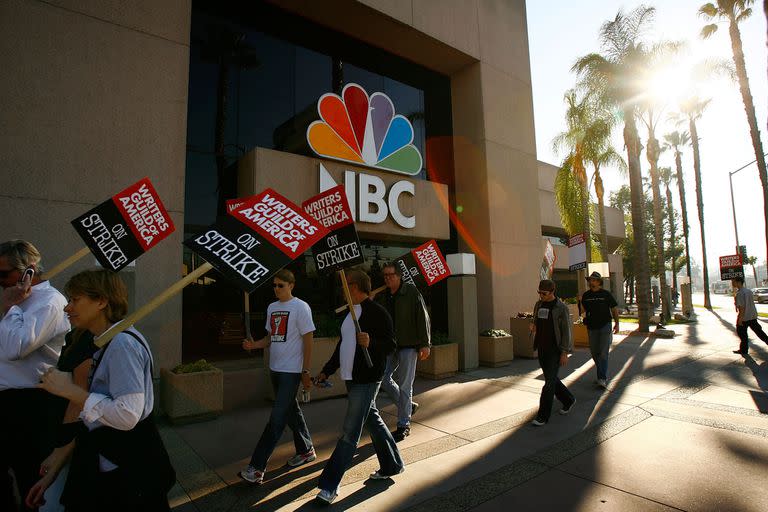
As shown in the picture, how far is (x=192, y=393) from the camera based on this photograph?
5801mm

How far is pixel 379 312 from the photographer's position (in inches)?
153

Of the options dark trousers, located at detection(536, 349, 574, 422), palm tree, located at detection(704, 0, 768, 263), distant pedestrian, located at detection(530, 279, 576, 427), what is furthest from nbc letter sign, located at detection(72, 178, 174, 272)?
palm tree, located at detection(704, 0, 768, 263)

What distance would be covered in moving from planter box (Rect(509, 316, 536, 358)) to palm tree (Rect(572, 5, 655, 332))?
7.34 meters

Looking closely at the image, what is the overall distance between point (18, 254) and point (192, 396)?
355 cm

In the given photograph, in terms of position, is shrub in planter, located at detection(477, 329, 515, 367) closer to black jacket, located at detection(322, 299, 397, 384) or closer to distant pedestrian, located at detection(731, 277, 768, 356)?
distant pedestrian, located at detection(731, 277, 768, 356)

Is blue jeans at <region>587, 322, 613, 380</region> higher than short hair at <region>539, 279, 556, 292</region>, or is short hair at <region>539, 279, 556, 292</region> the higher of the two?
short hair at <region>539, 279, 556, 292</region>

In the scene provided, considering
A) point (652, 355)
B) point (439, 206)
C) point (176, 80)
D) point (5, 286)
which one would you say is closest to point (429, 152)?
point (439, 206)

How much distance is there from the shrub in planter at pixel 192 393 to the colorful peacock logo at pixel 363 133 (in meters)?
4.91

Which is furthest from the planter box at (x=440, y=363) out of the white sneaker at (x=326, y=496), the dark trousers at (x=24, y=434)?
the dark trousers at (x=24, y=434)

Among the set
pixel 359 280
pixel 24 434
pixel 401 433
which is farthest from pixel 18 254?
pixel 401 433

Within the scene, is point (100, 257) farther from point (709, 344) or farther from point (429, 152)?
point (709, 344)

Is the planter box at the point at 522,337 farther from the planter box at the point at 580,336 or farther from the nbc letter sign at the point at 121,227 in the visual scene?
the nbc letter sign at the point at 121,227

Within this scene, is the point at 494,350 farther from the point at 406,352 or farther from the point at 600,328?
the point at 406,352

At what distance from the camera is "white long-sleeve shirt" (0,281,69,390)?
2.48m
